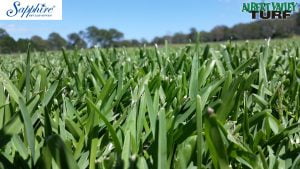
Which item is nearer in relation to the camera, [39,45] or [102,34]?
[39,45]

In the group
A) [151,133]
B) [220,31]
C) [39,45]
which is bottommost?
[151,133]

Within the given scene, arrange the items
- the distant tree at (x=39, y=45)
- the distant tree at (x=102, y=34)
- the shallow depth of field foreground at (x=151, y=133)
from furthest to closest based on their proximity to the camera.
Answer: the distant tree at (x=102, y=34) < the distant tree at (x=39, y=45) < the shallow depth of field foreground at (x=151, y=133)

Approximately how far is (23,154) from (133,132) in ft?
0.41

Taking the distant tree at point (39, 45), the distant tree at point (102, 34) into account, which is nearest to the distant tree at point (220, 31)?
the distant tree at point (102, 34)

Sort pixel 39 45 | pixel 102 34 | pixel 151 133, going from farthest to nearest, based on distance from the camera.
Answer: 1. pixel 102 34
2. pixel 39 45
3. pixel 151 133

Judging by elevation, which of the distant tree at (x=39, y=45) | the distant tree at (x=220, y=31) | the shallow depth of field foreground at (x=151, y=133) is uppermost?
the distant tree at (x=220, y=31)

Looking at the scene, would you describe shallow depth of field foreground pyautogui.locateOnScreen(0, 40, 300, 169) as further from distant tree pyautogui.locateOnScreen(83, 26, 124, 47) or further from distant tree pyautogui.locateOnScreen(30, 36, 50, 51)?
distant tree pyautogui.locateOnScreen(83, 26, 124, 47)

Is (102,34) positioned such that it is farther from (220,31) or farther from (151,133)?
(151,133)

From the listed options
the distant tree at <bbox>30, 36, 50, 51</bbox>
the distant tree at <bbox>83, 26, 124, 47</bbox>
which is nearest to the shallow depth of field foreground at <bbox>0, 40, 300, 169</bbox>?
the distant tree at <bbox>30, 36, 50, 51</bbox>

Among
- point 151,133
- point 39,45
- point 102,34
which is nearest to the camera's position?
point 151,133

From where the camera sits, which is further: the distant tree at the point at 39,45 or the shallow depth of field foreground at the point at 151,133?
the distant tree at the point at 39,45

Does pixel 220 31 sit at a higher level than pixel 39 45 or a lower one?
higher

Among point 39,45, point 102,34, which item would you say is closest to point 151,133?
point 39,45

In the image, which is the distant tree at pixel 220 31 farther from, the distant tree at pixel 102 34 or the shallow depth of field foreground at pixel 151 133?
the shallow depth of field foreground at pixel 151 133
